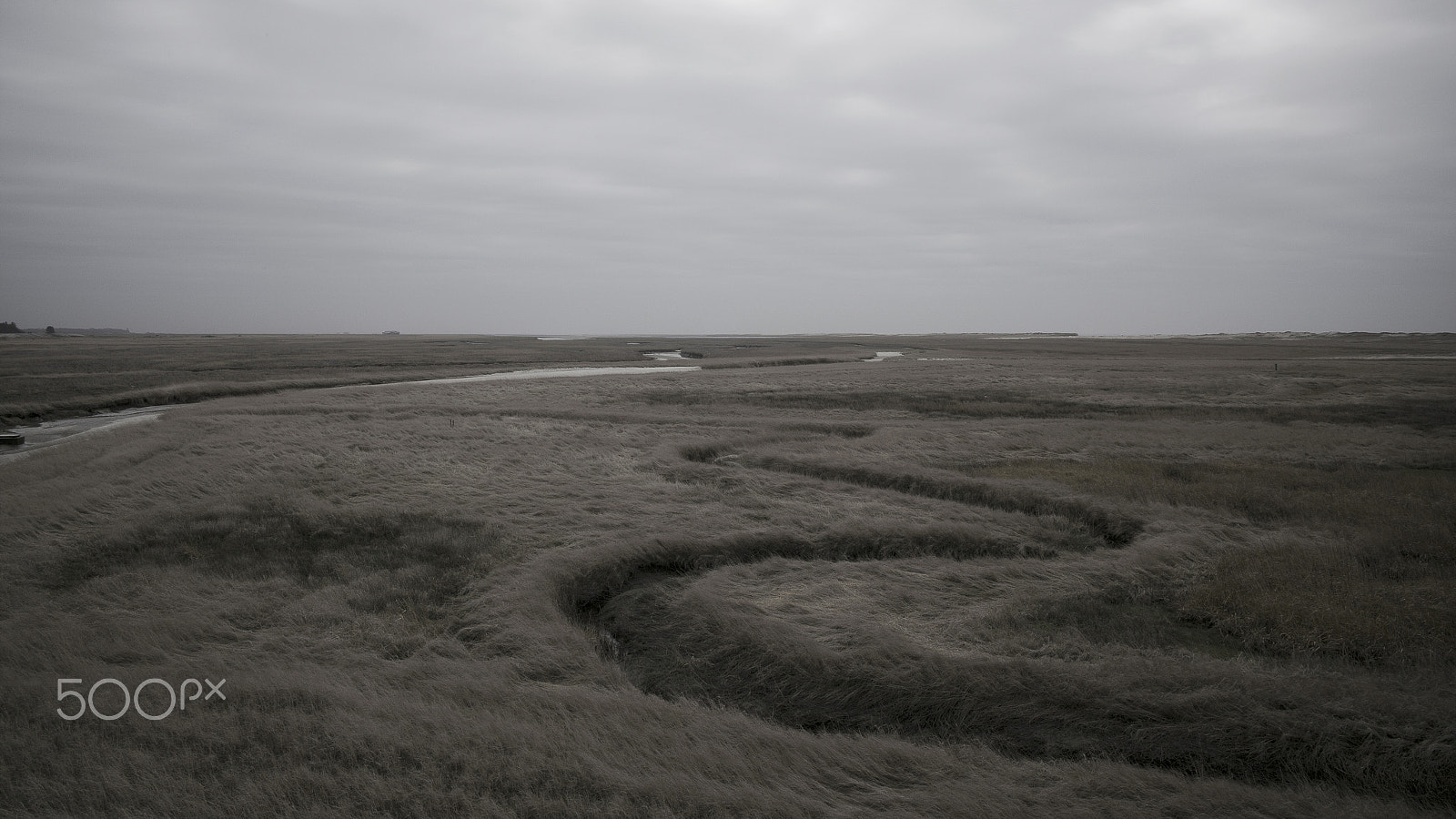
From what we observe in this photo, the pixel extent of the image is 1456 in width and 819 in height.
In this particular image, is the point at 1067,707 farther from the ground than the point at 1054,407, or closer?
closer

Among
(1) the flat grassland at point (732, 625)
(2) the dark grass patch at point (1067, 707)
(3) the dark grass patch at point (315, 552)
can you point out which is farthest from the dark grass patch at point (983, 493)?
(3) the dark grass patch at point (315, 552)

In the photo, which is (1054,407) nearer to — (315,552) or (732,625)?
(732,625)

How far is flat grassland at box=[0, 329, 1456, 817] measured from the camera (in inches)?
248

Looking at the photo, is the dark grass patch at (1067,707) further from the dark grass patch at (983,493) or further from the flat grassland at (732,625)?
the dark grass patch at (983,493)

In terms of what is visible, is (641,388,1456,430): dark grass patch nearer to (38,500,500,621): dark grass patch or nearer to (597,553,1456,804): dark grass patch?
(38,500,500,621): dark grass patch

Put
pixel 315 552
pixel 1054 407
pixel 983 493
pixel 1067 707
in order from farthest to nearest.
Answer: pixel 1054 407 → pixel 983 493 → pixel 315 552 → pixel 1067 707

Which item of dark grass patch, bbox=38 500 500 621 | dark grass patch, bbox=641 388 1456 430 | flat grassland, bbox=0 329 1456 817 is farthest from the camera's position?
dark grass patch, bbox=641 388 1456 430

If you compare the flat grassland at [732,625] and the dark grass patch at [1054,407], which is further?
the dark grass patch at [1054,407]

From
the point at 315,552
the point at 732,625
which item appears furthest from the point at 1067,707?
the point at 315,552

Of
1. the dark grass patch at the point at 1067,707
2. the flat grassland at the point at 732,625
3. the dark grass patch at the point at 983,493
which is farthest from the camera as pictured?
the dark grass patch at the point at 983,493

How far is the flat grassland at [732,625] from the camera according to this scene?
20.7 ft

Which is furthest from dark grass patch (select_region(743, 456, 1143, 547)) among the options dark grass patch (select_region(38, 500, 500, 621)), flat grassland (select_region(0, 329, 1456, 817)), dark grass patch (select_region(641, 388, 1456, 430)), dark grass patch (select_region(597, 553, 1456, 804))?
dark grass patch (select_region(641, 388, 1456, 430))

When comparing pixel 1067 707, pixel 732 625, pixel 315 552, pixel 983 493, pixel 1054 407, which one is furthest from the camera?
pixel 1054 407

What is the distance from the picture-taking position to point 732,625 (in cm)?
998
